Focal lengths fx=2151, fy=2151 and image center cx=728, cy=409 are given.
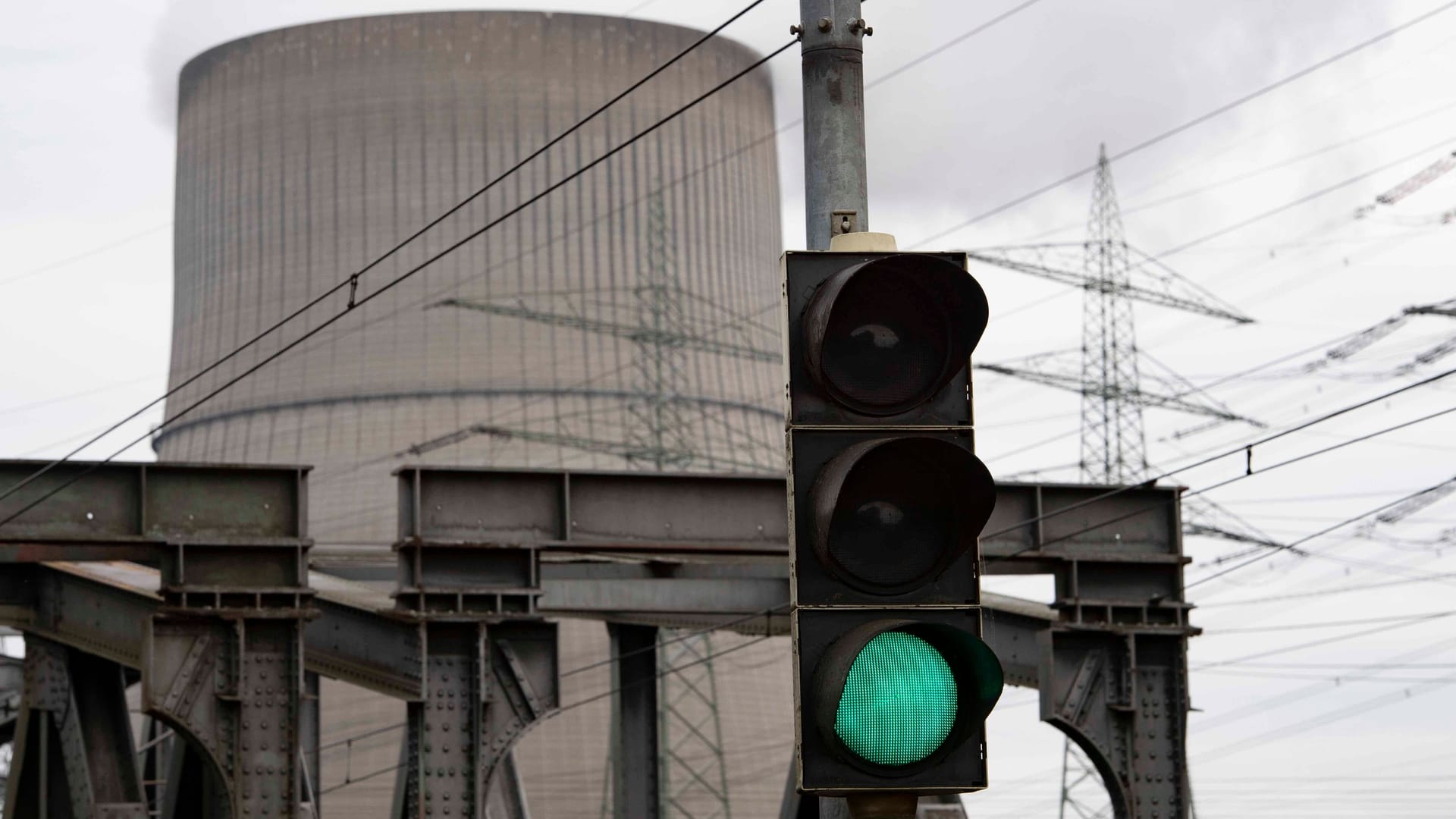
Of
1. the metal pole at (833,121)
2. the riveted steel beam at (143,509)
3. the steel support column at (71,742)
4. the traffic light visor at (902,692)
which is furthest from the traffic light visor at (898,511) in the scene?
the steel support column at (71,742)

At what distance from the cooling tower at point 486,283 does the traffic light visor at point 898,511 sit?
1190 inches

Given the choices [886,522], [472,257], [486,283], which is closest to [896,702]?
[886,522]

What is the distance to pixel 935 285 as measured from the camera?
4.00 meters

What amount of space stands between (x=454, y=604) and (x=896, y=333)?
13.1 m

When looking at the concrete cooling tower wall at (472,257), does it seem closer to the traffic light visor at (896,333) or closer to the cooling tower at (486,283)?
the cooling tower at (486,283)

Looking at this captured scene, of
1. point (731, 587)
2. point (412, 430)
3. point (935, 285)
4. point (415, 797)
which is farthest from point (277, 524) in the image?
point (412, 430)

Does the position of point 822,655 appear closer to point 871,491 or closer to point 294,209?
point 871,491

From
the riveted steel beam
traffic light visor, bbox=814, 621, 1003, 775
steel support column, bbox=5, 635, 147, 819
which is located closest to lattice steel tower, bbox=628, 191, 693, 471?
steel support column, bbox=5, 635, 147, 819

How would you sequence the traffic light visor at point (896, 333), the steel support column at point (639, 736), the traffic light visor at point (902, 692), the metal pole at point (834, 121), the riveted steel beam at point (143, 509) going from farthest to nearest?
1. the steel support column at point (639, 736)
2. the riveted steel beam at point (143, 509)
3. the metal pole at point (834, 121)
4. the traffic light visor at point (896, 333)
5. the traffic light visor at point (902, 692)

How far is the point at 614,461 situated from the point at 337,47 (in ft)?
30.4

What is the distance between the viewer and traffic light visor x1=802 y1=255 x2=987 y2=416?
13.0 ft

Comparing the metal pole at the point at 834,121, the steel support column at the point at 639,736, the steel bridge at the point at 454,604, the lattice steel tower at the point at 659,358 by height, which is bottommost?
the steel support column at the point at 639,736

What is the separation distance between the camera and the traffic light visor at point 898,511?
3889mm

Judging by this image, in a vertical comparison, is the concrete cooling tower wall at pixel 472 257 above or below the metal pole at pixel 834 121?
above
